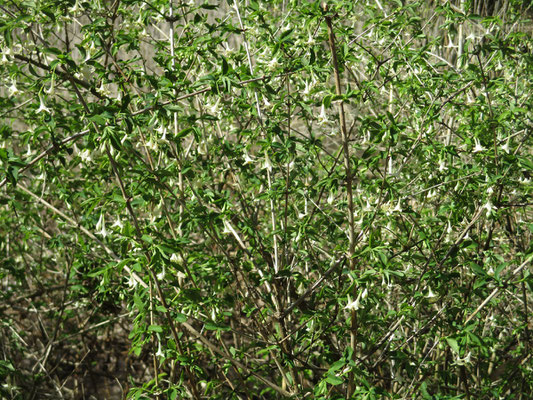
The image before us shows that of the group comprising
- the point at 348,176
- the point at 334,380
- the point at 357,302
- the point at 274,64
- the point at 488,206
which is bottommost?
the point at 334,380

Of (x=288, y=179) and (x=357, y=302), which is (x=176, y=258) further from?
(x=357, y=302)

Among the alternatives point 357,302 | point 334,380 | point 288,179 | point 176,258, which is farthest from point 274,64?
point 334,380

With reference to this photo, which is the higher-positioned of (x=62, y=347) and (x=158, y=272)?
(x=158, y=272)

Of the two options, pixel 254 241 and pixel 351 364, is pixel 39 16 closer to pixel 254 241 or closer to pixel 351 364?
pixel 254 241

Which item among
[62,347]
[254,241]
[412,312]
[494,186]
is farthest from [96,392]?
[494,186]

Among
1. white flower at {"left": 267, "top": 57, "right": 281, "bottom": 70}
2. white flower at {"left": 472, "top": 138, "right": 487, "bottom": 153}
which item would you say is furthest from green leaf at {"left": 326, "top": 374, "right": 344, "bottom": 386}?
white flower at {"left": 267, "top": 57, "right": 281, "bottom": 70}

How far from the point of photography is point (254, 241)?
2635mm

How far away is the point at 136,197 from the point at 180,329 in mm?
811

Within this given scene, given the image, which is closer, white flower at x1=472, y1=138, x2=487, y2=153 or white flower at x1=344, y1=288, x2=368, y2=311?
white flower at x1=344, y1=288, x2=368, y2=311

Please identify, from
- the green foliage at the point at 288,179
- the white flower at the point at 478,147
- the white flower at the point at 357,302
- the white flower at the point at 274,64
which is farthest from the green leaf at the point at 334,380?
the white flower at the point at 274,64

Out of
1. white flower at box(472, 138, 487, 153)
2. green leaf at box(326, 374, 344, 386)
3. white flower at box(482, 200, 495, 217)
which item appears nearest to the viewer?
green leaf at box(326, 374, 344, 386)

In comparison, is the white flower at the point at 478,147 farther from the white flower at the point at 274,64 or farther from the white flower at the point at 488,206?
the white flower at the point at 274,64

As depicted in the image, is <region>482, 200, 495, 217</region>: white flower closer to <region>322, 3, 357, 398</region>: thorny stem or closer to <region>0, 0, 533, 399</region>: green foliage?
<region>0, 0, 533, 399</region>: green foliage

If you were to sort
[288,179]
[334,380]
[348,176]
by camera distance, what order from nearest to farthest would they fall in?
[334,380]
[348,176]
[288,179]
